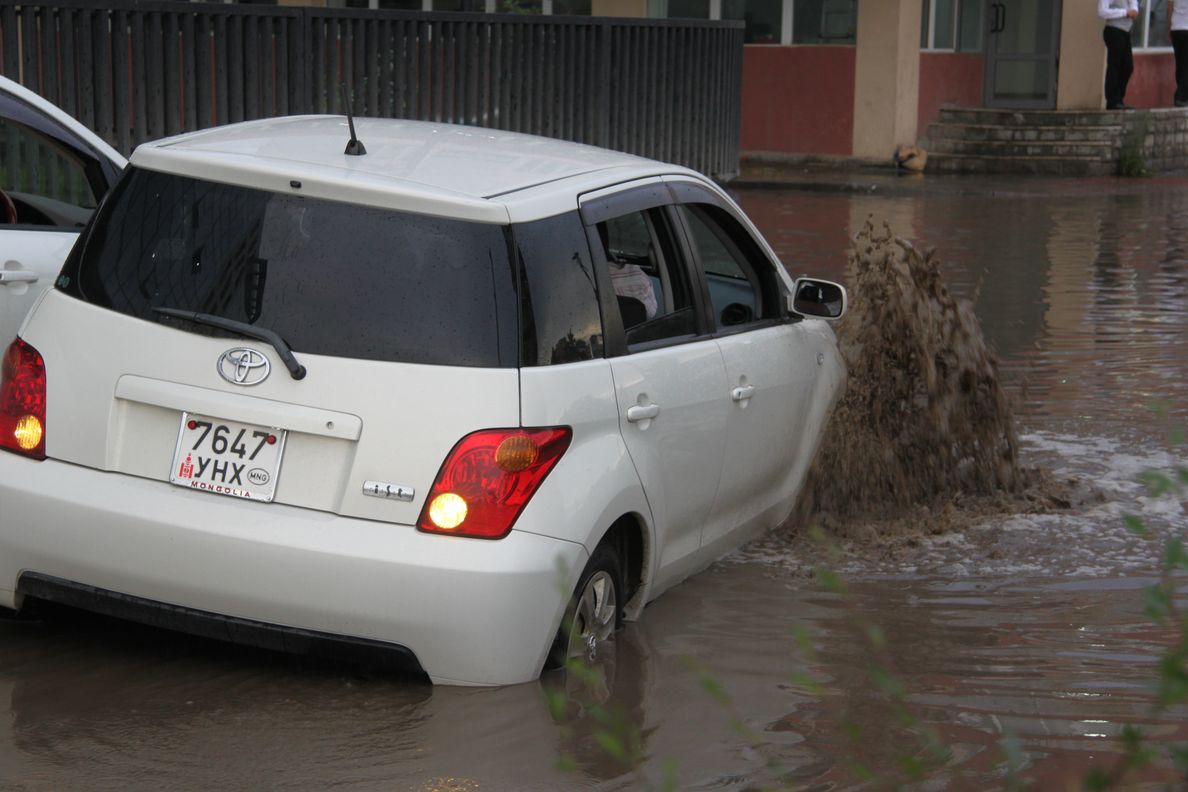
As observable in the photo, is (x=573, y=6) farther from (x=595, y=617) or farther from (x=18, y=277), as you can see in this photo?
(x=595, y=617)

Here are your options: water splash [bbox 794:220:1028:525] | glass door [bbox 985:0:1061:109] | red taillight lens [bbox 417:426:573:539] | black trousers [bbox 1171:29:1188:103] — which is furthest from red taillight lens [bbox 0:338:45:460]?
black trousers [bbox 1171:29:1188:103]

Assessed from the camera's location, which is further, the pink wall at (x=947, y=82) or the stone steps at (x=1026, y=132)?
the pink wall at (x=947, y=82)

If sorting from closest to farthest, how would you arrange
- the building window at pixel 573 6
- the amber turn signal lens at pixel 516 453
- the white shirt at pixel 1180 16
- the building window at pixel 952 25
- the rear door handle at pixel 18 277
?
the amber turn signal lens at pixel 516 453
the rear door handle at pixel 18 277
the white shirt at pixel 1180 16
the building window at pixel 952 25
the building window at pixel 573 6

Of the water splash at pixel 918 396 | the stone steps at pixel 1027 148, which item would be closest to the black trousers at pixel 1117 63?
the stone steps at pixel 1027 148

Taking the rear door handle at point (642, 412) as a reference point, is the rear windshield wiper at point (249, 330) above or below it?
above

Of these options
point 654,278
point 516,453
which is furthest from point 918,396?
point 516,453

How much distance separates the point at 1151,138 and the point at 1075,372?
16359 millimetres

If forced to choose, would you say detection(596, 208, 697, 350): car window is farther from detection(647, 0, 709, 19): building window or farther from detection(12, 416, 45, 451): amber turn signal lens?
detection(647, 0, 709, 19): building window

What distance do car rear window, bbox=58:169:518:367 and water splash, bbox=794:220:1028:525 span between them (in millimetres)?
3050

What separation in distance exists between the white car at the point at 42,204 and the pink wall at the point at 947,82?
66.4 ft

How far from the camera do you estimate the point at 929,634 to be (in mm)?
5773

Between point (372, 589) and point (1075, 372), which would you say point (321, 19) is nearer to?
point (1075, 372)

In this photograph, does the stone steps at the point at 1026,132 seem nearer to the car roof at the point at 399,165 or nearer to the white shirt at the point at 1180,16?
the white shirt at the point at 1180,16

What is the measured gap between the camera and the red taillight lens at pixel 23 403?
4.79 meters
